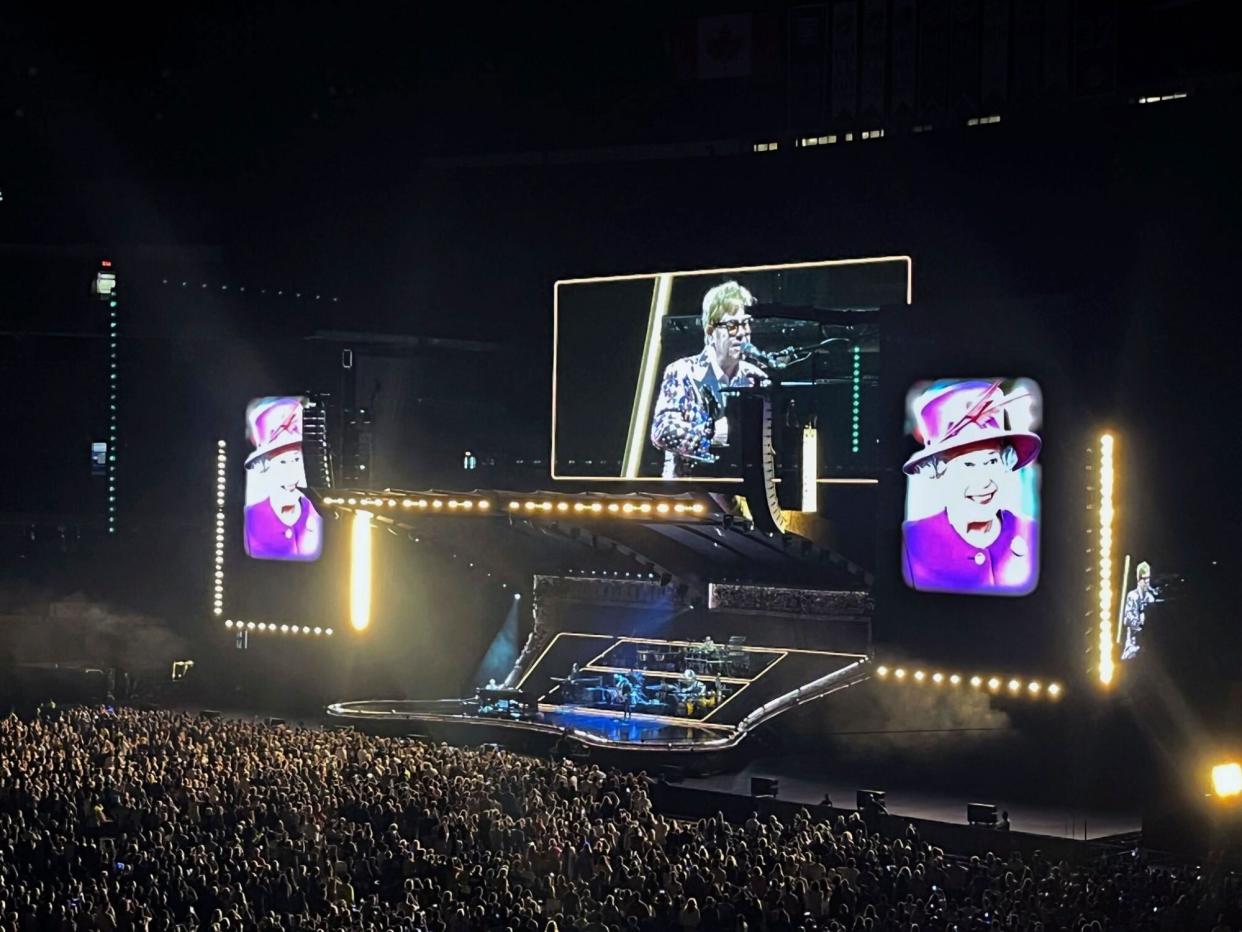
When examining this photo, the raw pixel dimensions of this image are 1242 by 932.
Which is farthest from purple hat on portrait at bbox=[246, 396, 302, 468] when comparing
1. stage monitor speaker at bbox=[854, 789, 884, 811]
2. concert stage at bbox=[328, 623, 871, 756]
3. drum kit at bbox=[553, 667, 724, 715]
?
stage monitor speaker at bbox=[854, 789, 884, 811]

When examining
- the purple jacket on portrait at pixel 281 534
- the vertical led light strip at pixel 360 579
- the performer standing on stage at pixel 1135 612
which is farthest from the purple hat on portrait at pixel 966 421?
the purple jacket on portrait at pixel 281 534

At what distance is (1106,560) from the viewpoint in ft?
73.2

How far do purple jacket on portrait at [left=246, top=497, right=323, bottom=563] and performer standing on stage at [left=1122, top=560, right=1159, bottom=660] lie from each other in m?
15.9

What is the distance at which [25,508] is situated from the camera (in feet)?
121

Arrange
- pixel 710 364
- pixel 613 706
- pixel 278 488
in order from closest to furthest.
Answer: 1. pixel 613 706
2. pixel 710 364
3. pixel 278 488

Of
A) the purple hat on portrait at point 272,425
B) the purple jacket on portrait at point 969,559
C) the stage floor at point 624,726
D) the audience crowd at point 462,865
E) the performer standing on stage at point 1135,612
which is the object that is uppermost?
the purple hat on portrait at point 272,425

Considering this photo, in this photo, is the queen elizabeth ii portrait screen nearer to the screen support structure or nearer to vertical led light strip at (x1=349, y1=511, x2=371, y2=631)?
the screen support structure

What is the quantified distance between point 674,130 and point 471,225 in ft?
14.9

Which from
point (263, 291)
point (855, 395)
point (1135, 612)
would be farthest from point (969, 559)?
point (263, 291)

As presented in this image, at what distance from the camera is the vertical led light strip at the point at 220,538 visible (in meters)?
34.4

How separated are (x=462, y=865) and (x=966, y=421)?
11.4 m

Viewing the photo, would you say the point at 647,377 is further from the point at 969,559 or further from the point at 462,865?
the point at 462,865

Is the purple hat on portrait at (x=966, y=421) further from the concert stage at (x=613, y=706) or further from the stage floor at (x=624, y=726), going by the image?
the stage floor at (x=624, y=726)

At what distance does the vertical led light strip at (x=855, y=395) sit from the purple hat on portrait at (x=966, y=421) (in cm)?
376
